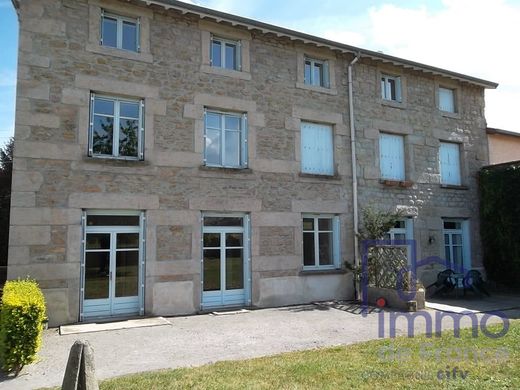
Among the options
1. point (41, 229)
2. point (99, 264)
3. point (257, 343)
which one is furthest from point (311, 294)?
point (41, 229)

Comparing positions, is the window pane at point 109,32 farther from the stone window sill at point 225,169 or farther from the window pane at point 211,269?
the window pane at point 211,269

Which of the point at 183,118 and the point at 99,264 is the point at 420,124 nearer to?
the point at 183,118

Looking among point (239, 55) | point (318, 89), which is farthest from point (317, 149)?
point (239, 55)

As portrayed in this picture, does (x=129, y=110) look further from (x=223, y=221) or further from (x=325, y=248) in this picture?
(x=325, y=248)

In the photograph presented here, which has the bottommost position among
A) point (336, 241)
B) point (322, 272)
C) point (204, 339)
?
point (204, 339)

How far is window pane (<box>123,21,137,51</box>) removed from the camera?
394 inches

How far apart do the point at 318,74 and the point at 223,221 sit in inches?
211

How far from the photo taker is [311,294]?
1147 cm

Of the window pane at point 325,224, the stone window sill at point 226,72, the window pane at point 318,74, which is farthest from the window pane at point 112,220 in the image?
the window pane at point 318,74

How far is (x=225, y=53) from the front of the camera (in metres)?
11.2

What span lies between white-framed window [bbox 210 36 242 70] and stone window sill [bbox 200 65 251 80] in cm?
16

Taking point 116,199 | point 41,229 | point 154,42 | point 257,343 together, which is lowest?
point 257,343

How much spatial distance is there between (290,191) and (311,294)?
9.31 feet

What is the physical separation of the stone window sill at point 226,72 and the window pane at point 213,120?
105 centimetres
